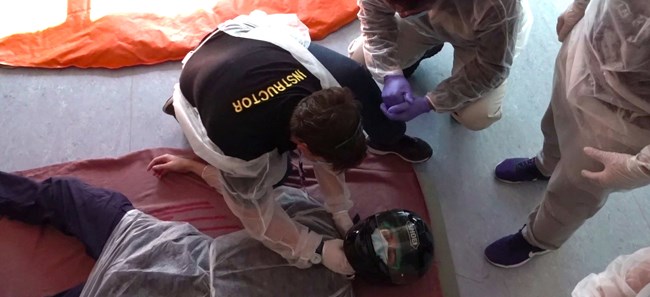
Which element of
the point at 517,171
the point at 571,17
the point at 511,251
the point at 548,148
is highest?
the point at 571,17

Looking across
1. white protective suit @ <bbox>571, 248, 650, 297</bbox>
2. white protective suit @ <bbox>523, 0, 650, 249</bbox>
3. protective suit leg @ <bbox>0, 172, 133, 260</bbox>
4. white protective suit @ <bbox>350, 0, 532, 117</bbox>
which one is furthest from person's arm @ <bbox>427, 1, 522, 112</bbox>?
protective suit leg @ <bbox>0, 172, 133, 260</bbox>

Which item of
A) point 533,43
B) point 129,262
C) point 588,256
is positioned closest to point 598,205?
point 588,256

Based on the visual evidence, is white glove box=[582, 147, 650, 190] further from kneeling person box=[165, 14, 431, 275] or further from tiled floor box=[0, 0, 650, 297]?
tiled floor box=[0, 0, 650, 297]

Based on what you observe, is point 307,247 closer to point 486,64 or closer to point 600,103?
point 486,64

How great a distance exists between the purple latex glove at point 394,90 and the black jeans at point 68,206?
0.71m

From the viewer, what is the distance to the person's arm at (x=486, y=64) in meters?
1.30

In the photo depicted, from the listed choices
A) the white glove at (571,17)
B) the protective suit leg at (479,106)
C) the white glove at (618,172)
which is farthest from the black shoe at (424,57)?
the white glove at (618,172)

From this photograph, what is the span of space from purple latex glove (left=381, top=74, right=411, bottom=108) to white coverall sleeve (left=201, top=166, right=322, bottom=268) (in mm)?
387

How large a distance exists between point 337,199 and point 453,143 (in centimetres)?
47

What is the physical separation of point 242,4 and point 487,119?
92 centimetres

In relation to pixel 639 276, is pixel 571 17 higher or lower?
higher

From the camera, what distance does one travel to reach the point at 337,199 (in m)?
1.53

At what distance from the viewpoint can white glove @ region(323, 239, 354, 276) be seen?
1.39 metres

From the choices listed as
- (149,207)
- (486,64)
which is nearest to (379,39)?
(486,64)
